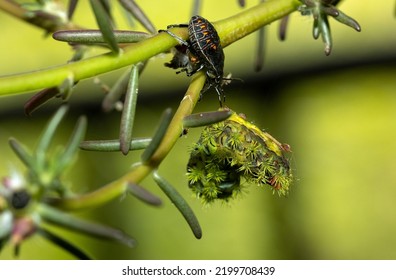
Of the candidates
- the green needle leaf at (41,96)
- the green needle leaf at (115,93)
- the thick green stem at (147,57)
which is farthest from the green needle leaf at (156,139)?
the green needle leaf at (115,93)

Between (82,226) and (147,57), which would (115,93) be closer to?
(147,57)

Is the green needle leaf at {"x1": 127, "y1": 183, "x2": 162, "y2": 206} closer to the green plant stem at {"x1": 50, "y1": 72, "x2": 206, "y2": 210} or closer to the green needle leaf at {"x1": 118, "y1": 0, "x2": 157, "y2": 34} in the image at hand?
the green plant stem at {"x1": 50, "y1": 72, "x2": 206, "y2": 210}

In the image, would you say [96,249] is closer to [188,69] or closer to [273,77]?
[273,77]

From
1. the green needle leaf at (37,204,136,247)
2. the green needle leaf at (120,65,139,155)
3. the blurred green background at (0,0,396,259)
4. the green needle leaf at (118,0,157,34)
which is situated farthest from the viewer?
the blurred green background at (0,0,396,259)

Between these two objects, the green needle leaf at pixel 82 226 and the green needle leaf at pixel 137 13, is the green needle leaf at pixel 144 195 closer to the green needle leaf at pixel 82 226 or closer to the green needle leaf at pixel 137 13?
the green needle leaf at pixel 82 226

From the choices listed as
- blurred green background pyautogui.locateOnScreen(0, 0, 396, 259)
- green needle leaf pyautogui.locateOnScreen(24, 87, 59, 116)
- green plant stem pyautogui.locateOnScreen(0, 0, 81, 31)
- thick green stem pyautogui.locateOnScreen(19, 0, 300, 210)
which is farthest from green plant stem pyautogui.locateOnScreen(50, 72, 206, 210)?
blurred green background pyautogui.locateOnScreen(0, 0, 396, 259)

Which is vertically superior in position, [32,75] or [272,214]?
[272,214]
